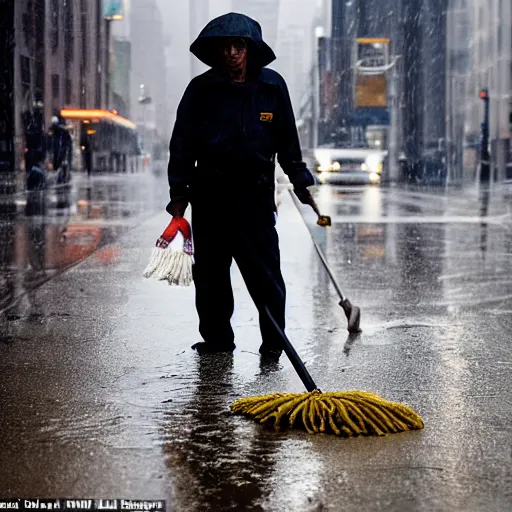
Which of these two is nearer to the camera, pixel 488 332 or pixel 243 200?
pixel 243 200

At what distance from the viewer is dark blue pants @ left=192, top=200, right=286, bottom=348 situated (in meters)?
5.88

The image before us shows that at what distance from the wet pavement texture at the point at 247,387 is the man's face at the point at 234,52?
1.41 m

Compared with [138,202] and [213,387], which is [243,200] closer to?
[213,387]

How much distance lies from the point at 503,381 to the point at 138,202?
19.7 metres

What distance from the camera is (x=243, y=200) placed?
585 cm

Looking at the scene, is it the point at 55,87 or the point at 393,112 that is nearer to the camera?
the point at 55,87

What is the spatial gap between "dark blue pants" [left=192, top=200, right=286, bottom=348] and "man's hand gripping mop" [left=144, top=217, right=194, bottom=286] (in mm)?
287

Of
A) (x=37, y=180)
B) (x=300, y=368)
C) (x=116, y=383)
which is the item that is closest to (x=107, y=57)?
(x=37, y=180)

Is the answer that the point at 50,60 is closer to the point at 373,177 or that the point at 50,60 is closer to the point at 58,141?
the point at 373,177

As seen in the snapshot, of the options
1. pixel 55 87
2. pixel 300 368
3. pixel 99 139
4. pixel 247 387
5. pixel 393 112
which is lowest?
pixel 247 387

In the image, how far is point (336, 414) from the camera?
4305 millimetres

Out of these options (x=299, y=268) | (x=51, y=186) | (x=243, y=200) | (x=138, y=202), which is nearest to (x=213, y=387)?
(x=243, y=200)

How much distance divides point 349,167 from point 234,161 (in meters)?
33.5

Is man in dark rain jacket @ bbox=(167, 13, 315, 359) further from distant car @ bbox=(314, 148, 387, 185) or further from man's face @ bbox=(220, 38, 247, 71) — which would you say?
distant car @ bbox=(314, 148, 387, 185)
